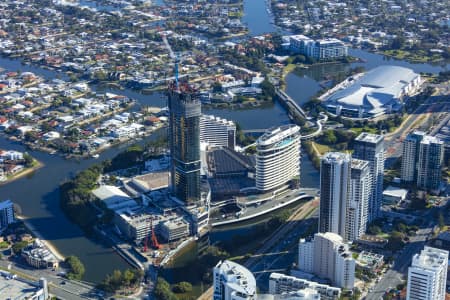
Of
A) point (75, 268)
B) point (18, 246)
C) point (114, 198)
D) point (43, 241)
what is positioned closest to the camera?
point (75, 268)

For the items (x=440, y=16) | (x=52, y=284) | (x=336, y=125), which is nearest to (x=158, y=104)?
(x=336, y=125)

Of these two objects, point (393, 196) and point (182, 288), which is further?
point (393, 196)

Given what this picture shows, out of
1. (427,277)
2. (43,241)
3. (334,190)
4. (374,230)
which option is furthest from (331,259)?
(43,241)

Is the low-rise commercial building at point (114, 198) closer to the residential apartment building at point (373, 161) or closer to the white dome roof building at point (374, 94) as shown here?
the residential apartment building at point (373, 161)

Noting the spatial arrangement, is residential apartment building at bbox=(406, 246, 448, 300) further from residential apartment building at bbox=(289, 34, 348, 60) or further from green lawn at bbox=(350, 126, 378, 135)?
residential apartment building at bbox=(289, 34, 348, 60)

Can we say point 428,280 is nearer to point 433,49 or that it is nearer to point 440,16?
point 433,49

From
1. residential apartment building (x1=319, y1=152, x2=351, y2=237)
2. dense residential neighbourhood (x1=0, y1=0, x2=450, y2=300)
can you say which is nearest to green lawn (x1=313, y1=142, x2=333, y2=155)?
dense residential neighbourhood (x1=0, y1=0, x2=450, y2=300)

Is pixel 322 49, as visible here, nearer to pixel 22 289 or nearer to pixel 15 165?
pixel 15 165
